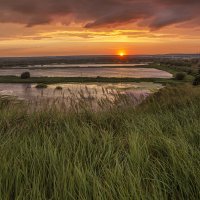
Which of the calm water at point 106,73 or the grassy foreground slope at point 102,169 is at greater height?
the grassy foreground slope at point 102,169

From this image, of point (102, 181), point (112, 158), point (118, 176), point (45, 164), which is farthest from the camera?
point (112, 158)

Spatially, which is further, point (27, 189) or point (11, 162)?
point (11, 162)

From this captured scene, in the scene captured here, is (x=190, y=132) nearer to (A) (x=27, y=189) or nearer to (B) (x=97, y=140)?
(B) (x=97, y=140)

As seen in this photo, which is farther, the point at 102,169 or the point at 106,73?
the point at 106,73

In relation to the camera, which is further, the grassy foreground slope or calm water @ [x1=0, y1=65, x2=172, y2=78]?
calm water @ [x1=0, y1=65, x2=172, y2=78]

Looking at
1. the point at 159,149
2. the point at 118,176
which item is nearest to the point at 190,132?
the point at 159,149

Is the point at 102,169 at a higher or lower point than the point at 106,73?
higher

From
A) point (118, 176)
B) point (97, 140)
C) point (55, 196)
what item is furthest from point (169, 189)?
point (97, 140)

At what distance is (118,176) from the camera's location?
3.60m

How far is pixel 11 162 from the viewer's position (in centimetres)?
424

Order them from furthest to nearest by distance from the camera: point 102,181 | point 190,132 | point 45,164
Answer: point 190,132, point 45,164, point 102,181

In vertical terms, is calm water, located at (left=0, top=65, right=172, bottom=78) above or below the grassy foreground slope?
below

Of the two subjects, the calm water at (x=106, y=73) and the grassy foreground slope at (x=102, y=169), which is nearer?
the grassy foreground slope at (x=102, y=169)

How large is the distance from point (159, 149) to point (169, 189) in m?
1.23
